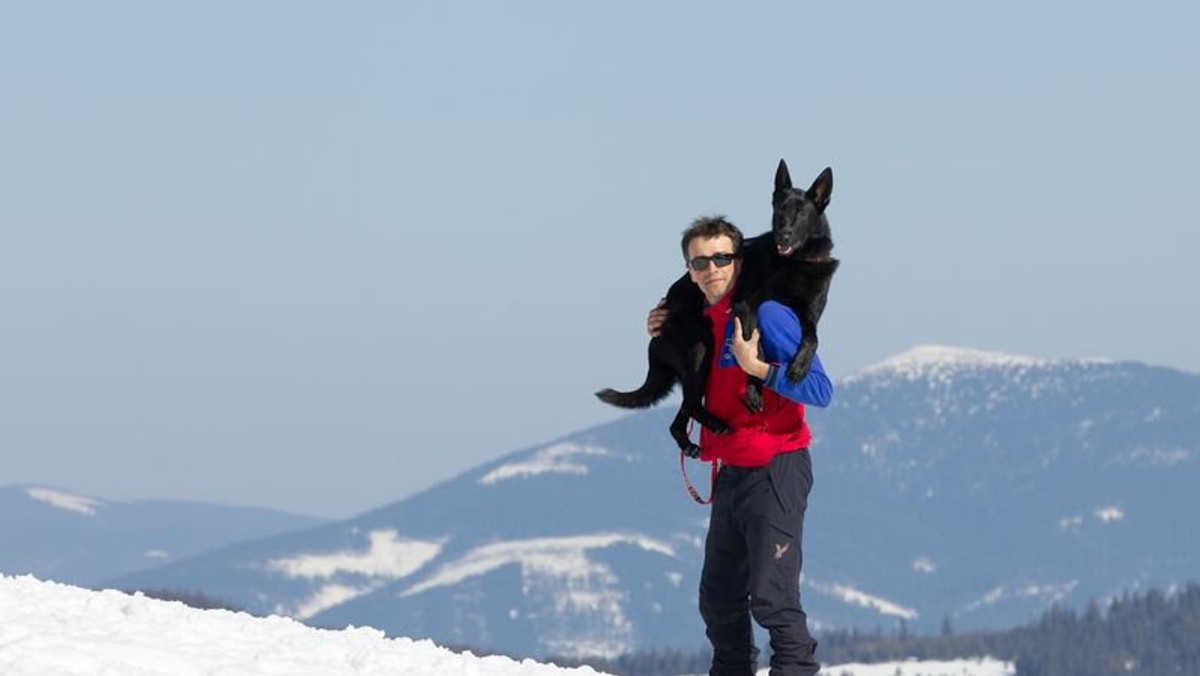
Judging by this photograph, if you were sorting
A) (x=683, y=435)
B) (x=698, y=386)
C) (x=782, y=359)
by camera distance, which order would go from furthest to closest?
1. (x=683, y=435)
2. (x=698, y=386)
3. (x=782, y=359)

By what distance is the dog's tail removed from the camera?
37.7ft

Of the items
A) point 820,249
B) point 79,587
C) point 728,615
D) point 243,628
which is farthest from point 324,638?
point 820,249

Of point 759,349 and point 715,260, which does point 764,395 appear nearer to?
point 759,349

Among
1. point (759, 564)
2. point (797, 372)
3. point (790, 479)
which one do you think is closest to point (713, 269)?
point (797, 372)

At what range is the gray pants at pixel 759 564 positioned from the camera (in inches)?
427

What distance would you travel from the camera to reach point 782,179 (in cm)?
1098

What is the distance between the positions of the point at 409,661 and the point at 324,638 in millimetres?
693

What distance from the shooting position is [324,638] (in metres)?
13.3

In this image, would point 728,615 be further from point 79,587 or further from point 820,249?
point 79,587

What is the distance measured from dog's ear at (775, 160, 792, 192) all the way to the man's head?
0.32 meters

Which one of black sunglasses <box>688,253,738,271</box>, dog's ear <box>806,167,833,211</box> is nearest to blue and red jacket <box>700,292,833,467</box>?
black sunglasses <box>688,253,738,271</box>

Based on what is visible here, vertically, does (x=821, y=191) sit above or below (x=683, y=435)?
above

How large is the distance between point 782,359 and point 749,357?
176 millimetres

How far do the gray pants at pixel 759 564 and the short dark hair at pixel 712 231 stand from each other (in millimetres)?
1172
